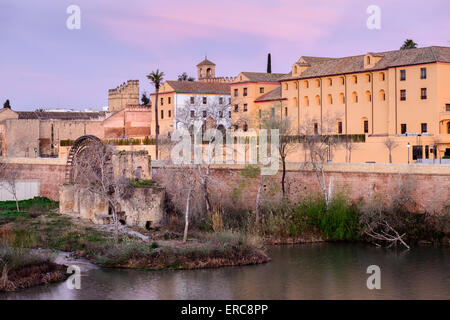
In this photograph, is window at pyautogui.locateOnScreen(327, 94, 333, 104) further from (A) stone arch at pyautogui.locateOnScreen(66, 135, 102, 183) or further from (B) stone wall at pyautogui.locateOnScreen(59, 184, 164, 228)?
(B) stone wall at pyautogui.locateOnScreen(59, 184, 164, 228)

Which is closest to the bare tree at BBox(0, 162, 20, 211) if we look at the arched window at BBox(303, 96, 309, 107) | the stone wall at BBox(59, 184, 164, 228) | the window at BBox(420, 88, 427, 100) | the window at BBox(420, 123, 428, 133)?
the stone wall at BBox(59, 184, 164, 228)

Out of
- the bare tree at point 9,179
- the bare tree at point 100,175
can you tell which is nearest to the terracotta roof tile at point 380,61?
the bare tree at point 100,175

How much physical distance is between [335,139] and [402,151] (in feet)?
17.2

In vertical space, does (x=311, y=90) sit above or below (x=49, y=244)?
above

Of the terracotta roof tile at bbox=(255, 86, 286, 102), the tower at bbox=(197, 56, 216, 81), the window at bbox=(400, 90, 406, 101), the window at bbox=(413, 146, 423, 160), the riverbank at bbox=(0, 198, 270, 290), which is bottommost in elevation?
the riverbank at bbox=(0, 198, 270, 290)

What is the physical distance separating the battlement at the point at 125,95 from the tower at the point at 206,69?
7.72 m

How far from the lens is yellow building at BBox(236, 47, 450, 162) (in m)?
51.3

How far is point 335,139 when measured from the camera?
53.7 m

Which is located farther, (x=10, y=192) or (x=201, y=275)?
(x=10, y=192)

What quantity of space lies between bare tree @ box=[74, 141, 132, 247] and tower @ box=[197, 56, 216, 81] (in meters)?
46.0
